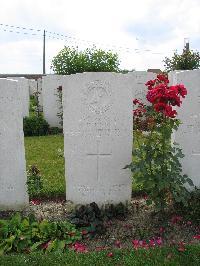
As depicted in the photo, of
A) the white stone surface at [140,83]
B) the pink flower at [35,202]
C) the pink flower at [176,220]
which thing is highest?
the white stone surface at [140,83]

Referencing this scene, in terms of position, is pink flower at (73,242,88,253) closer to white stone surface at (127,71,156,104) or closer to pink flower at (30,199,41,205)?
pink flower at (30,199,41,205)

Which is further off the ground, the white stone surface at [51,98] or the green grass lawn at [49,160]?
the white stone surface at [51,98]

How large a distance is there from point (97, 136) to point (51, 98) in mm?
8647

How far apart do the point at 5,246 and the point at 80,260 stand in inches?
34.3

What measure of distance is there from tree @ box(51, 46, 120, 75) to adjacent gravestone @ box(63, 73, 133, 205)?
1750cm

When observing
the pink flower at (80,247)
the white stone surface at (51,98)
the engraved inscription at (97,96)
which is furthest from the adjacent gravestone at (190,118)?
the white stone surface at (51,98)

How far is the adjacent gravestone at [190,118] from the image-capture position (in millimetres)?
5203

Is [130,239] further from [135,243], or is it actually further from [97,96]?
[97,96]

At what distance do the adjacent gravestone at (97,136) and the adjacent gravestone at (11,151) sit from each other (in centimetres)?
59

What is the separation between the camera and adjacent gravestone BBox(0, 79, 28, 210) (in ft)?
17.0

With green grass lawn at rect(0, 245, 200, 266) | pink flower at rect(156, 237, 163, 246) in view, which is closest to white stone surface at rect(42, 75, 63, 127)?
pink flower at rect(156, 237, 163, 246)

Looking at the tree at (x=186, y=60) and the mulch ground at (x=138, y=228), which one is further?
the tree at (x=186, y=60)

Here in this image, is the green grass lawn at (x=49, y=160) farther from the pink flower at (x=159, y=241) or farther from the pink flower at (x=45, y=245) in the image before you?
the pink flower at (x=159, y=241)

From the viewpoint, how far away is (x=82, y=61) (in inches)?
885
